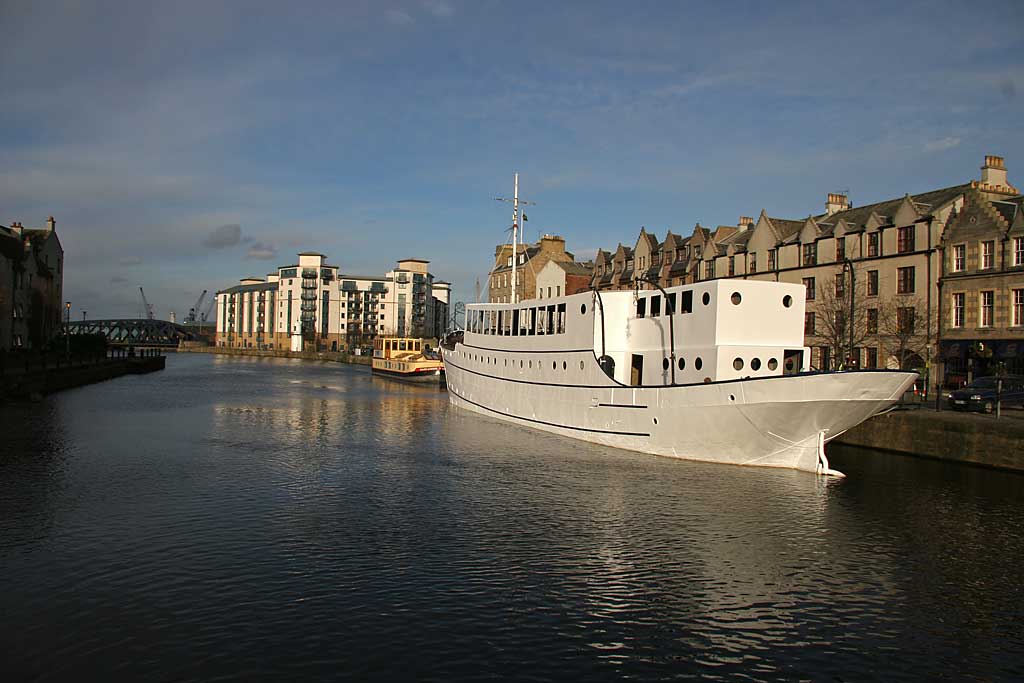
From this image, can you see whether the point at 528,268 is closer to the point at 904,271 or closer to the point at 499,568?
the point at 904,271

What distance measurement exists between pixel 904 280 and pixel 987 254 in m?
5.97

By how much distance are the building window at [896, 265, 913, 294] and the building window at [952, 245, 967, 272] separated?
3.14 m

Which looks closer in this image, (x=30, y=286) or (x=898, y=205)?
(x=898, y=205)

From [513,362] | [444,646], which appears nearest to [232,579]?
[444,646]

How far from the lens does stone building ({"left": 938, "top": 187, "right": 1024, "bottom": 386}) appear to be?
42688 millimetres

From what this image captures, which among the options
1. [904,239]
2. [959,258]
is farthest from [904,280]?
[959,258]

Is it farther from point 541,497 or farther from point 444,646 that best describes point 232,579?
point 541,497

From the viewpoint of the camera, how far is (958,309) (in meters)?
46.2

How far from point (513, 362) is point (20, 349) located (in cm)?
5678

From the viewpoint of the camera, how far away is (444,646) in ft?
44.7

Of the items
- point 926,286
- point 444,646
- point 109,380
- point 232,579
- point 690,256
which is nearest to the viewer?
point 444,646

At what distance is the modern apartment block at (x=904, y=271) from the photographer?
44250mm

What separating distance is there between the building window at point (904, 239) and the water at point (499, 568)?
22542 mm

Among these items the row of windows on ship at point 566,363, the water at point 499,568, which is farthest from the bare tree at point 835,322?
the water at point 499,568
